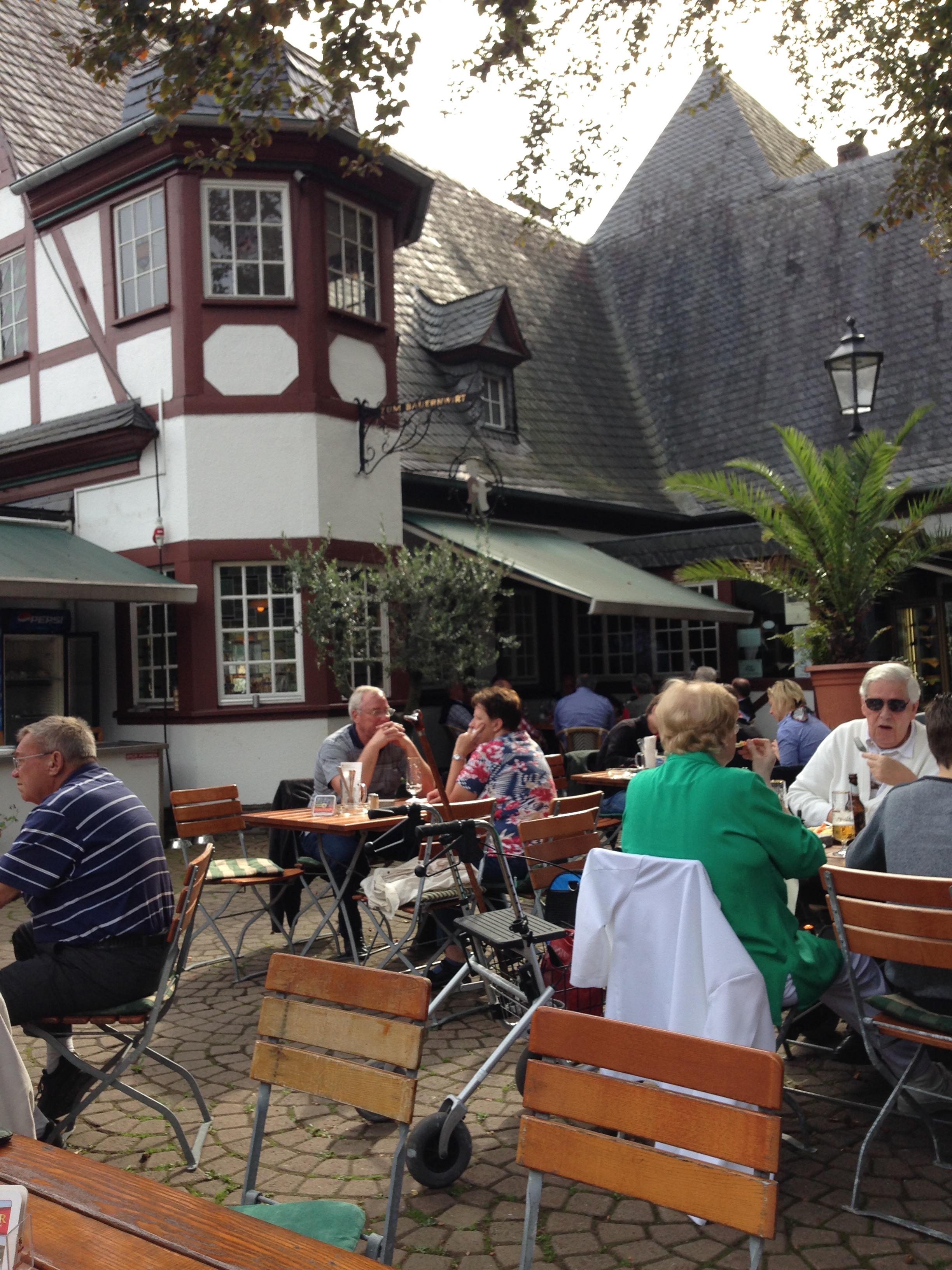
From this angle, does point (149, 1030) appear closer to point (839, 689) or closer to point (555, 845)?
point (555, 845)

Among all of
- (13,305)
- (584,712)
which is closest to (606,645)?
(584,712)

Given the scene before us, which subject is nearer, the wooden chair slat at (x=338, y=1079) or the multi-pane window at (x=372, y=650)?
the wooden chair slat at (x=338, y=1079)

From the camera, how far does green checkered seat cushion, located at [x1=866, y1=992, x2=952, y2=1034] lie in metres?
3.32

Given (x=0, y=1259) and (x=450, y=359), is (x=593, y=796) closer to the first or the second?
(x=0, y=1259)

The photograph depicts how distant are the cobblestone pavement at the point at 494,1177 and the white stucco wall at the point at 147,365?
8.03 metres

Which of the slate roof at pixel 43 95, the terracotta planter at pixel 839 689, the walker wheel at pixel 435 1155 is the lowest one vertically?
A: the walker wheel at pixel 435 1155

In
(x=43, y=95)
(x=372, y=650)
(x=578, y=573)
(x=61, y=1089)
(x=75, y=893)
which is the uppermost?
(x=43, y=95)

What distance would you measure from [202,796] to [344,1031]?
4.46 m

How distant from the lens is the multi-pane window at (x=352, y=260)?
476 inches

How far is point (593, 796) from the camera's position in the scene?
6316 mm

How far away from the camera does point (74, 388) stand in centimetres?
1266

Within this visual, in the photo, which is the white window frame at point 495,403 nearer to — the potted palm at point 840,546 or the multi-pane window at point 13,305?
the potted palm at point 840,546

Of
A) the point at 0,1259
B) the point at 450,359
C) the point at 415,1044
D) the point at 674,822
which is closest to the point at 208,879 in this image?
the point at 674,822

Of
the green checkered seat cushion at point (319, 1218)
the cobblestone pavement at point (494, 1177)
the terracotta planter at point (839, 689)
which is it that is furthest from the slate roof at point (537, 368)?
the green checkered seat cushion at point (319, 1218)
